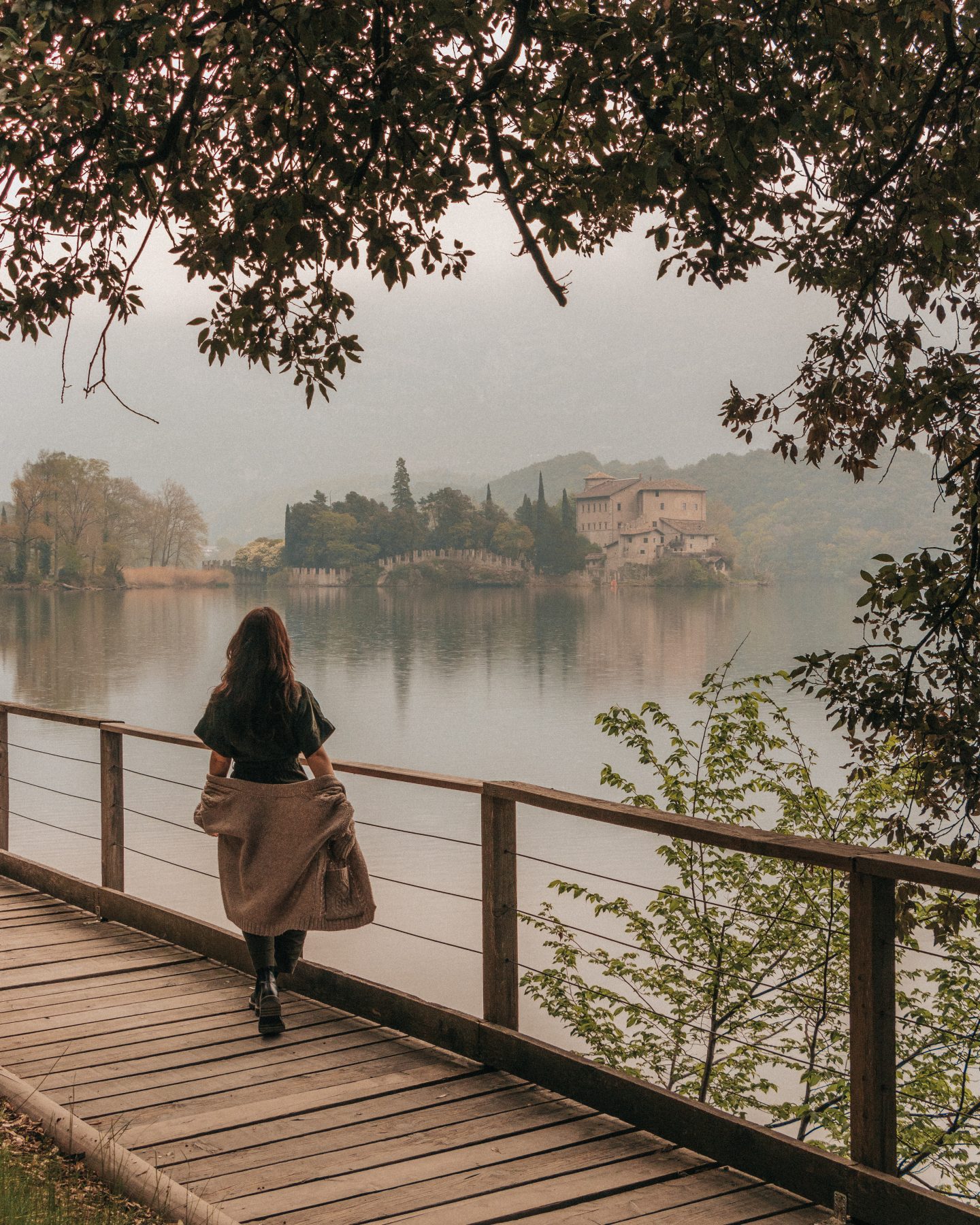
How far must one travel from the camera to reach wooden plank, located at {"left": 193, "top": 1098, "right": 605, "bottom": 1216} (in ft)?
10.8

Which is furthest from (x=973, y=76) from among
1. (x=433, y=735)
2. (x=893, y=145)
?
(x=433, y=735)

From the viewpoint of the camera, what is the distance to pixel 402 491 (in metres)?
135

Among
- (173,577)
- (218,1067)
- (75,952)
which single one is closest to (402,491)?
(173,577)

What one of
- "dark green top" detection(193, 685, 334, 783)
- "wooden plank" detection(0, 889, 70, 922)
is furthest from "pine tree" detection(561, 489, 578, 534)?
"dark green top" detection(193, 685, 334, 783)

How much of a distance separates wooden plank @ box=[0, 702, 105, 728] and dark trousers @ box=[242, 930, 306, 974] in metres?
1.80

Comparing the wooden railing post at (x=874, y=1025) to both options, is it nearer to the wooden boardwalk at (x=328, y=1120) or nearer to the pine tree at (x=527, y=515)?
the wooden boardwalk at (x=328, y=1120)

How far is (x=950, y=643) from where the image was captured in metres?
6.32

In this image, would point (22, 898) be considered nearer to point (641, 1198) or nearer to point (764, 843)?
point (641, 1198)

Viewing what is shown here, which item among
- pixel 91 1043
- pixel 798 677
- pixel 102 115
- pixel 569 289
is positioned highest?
pixel 102 115

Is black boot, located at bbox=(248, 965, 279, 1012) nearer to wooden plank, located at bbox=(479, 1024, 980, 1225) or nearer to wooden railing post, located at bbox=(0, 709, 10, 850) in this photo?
wooden plank, located at bbox=(479, 1024, 980, 1225)

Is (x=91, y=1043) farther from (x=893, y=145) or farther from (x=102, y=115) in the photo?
(x=893, y=145)

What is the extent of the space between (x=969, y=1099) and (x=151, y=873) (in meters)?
19.5

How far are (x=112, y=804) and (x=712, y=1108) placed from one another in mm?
3523

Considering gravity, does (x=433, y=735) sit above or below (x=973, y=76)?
below
